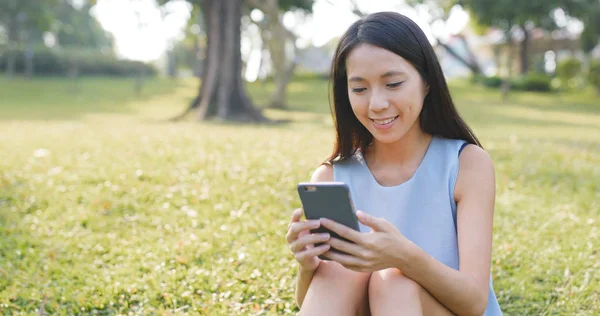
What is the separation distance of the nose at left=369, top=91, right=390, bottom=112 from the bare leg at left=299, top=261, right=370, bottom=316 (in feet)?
2.01

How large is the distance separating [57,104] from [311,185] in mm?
20001

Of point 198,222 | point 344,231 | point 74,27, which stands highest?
point 74,27

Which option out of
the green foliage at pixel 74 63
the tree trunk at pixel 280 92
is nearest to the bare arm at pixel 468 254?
the tree trunk at pixel 280 92

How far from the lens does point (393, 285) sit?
2.22 m

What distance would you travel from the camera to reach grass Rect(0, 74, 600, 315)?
3850 millimetres

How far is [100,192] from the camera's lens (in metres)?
5.94

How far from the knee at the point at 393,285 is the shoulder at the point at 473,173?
384 millimetres

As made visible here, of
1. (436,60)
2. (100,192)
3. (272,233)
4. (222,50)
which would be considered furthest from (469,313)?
(222,50)

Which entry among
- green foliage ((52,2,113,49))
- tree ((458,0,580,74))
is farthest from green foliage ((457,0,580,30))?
green foliage ((52,2,113,49))

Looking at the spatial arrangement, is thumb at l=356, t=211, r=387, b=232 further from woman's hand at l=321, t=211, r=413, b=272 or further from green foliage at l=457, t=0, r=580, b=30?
green foliage at l=457, t=0, r=580, b=30

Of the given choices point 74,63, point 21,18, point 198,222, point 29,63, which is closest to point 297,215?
point 198,222

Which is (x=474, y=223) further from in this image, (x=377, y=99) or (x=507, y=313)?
(x=507, y=313)

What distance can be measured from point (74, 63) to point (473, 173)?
31924mm

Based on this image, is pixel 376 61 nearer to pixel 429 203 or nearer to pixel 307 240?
pixel 429 203
